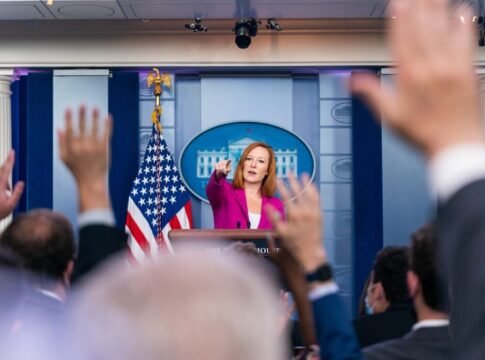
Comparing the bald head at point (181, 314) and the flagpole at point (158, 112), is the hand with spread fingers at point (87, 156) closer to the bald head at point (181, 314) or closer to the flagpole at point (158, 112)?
the bald head at point (181, 314)

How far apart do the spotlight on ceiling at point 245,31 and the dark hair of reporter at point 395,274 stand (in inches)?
169

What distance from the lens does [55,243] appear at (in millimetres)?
1609

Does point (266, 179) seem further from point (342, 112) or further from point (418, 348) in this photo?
point (418, 348)

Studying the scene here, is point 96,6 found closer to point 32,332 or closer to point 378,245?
point 378,245

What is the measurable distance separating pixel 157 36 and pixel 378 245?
2794 mm

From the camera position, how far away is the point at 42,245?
5.24ft

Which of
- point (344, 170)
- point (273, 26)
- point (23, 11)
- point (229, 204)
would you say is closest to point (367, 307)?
point (229, 204)

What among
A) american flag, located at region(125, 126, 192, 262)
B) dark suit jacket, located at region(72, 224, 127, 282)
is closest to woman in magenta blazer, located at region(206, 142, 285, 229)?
american flag, located at region(125, 126, 192, 262)

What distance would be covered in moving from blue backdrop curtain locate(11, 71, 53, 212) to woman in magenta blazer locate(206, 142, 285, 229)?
2288mm

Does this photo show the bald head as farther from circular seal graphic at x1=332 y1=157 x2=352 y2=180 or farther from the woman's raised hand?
circular seal graphic at x1=332 y1=157 x2=352 y2=180

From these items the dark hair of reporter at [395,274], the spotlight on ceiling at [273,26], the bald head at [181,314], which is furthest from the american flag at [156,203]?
the bald head at [181,314]

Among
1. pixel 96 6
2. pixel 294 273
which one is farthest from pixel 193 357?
pixel 96 6

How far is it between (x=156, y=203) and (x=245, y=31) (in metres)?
1.68

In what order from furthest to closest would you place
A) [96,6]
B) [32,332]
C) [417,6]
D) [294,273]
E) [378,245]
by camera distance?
[378,245]
[96,6]
[294,273]
[32,332]
[417,6]
